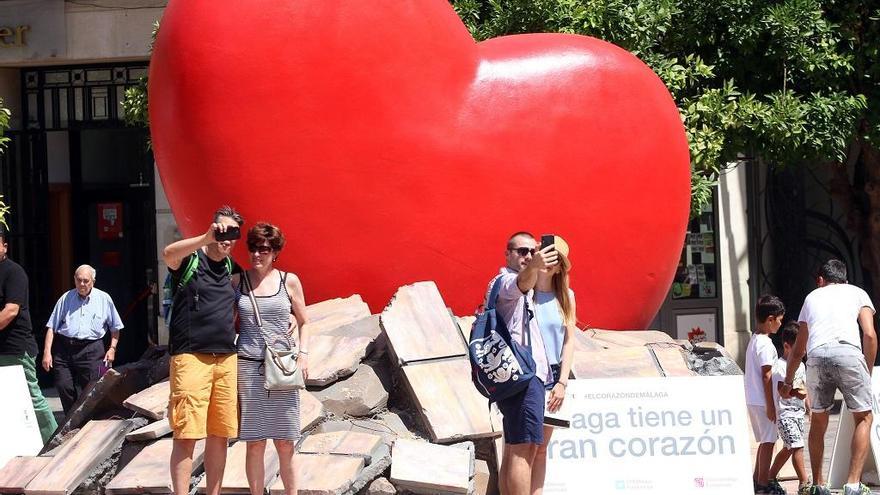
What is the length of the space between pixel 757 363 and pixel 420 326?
93.1 inches

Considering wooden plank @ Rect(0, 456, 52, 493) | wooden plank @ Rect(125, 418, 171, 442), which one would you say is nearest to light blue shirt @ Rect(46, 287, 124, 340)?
wooden plank @ Rect(0, 456, 52, 493)

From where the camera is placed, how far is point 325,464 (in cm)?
778

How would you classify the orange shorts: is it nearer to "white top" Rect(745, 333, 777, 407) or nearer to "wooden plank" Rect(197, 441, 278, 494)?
"wooden plank" Rect(197, 441, 278, 494)

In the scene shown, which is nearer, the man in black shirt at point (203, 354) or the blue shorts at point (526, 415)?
the blue shorts at point (526, 415)

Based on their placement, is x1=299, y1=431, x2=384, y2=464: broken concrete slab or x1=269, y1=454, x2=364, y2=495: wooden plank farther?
x1=299, y1=431, x2=384, y2=464: broken concrete slab

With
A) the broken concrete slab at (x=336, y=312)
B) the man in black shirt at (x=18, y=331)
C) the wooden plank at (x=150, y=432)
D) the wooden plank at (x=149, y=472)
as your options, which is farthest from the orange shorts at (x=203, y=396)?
the man in black shirt at (x=18, y=331)

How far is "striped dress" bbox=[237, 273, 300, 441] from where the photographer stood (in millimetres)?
7047

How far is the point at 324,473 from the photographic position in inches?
303

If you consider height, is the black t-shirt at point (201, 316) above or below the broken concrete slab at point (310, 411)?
above

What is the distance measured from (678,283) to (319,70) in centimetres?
905

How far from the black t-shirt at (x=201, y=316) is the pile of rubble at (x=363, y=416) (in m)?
1.08

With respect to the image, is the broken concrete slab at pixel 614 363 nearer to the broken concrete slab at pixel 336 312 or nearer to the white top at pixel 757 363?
the white top at pixel 757 363

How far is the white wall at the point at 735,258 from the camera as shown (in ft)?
56.6

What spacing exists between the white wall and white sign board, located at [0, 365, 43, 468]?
1005 cm
